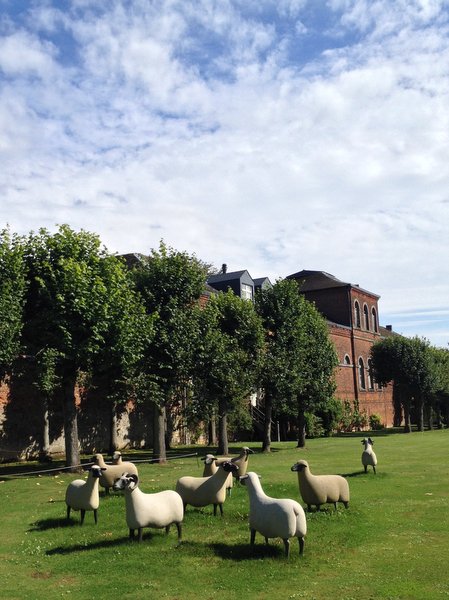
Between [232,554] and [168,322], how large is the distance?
52.4ft

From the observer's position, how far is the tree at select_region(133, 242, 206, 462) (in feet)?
84.8

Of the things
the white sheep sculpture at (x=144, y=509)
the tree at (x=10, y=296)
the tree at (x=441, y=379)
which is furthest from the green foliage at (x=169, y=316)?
the tree at (x=441, y=379)

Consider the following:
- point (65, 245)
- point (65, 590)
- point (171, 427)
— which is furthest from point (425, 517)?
point (171, 427)

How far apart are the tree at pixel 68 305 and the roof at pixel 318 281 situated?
40.1 metres

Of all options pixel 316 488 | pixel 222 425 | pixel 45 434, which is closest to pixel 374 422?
pixel 222 425

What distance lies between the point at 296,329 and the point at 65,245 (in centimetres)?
1483

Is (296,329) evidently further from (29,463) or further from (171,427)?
(29,463)

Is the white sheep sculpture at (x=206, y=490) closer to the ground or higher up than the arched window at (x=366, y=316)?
closer to the ground

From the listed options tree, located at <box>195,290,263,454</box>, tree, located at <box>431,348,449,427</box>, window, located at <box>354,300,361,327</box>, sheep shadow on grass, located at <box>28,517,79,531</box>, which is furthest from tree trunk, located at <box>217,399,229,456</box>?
window, located at <box>354,300,361,327</box>

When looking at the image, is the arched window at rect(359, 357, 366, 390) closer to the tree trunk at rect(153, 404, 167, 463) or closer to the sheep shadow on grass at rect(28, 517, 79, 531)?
the tree trunk at rect(153, 404, 167, 463)

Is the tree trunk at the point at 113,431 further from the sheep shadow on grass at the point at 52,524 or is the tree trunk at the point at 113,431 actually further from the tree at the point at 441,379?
the tree at the point at 441,379

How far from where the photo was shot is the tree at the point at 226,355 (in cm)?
2753

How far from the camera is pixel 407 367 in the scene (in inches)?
2041

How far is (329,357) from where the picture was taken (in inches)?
1362
